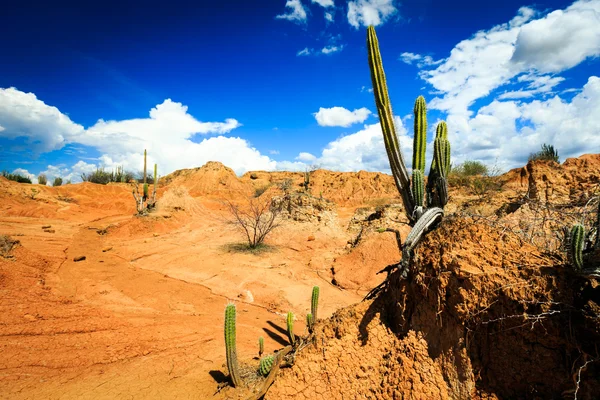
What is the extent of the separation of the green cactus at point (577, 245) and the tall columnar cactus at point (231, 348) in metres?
3.87

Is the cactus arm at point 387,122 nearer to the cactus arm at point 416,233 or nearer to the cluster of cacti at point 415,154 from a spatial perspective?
the cluster of cacti at point 415,154

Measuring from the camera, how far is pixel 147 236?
17.1m

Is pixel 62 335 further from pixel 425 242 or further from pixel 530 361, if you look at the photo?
pixel 530 361

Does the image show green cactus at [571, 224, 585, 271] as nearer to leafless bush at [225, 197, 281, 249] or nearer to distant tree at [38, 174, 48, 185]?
leafless bush at [225, 197, 281, 249]

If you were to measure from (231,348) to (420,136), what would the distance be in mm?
4007

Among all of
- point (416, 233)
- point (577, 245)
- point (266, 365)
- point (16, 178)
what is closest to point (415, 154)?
point (416, 233)

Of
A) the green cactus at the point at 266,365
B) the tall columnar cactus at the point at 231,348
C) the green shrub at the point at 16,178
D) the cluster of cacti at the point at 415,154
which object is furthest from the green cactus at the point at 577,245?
the green shrub at the point at 16,178

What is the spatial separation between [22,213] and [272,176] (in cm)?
3040

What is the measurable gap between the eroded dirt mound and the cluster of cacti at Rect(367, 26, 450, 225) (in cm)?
71

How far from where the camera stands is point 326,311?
8250mm

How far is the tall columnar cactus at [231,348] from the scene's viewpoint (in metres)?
4.15

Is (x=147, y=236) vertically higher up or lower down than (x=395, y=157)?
lower down

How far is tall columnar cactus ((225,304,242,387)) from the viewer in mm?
4148

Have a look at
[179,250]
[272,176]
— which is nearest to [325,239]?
[179,250]
